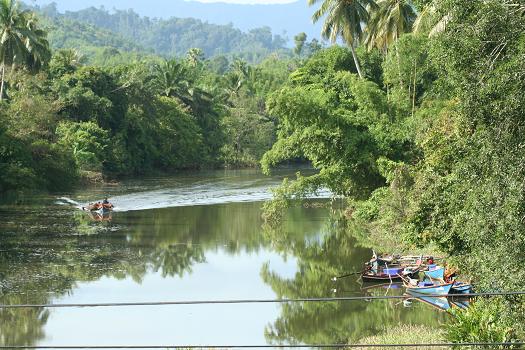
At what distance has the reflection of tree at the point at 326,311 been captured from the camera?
23.1m

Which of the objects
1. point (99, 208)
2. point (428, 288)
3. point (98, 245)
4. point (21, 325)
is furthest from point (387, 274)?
point (99, 208)

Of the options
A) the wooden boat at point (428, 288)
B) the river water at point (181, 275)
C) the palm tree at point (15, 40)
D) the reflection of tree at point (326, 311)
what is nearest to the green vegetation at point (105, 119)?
the palm tree at point (15, 40)

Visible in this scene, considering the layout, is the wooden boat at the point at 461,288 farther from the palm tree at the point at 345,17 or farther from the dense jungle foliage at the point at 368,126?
the palm tree at the point at 345,17

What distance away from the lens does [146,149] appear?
274 ft

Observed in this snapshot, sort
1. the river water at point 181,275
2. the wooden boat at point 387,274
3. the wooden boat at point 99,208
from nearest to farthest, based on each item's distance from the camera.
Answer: the river water at point 181,275 < the wooden boat at point 387,274 < the wooden boat at point 99,208

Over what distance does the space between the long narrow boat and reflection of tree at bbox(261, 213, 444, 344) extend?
0.69 metres

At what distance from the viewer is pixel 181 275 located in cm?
3228

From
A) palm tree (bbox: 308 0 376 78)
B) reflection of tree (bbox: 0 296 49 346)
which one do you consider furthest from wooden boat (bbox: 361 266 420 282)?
palm tree (bbox: 308 0 376 78)

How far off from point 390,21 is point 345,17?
3.28 meters

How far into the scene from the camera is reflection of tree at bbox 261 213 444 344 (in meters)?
23.1

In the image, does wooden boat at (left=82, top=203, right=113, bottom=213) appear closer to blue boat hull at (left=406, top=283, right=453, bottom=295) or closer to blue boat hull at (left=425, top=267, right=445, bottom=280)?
blue boat hull at (left=425, top=267, right=445, bottom=280)

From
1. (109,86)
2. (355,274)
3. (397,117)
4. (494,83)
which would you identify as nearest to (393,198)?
(355,274)

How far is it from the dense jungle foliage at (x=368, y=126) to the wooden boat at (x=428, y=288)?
1474 millimetres

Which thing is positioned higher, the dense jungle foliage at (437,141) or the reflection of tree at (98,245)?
the dense jungle foliage at (437,141)
